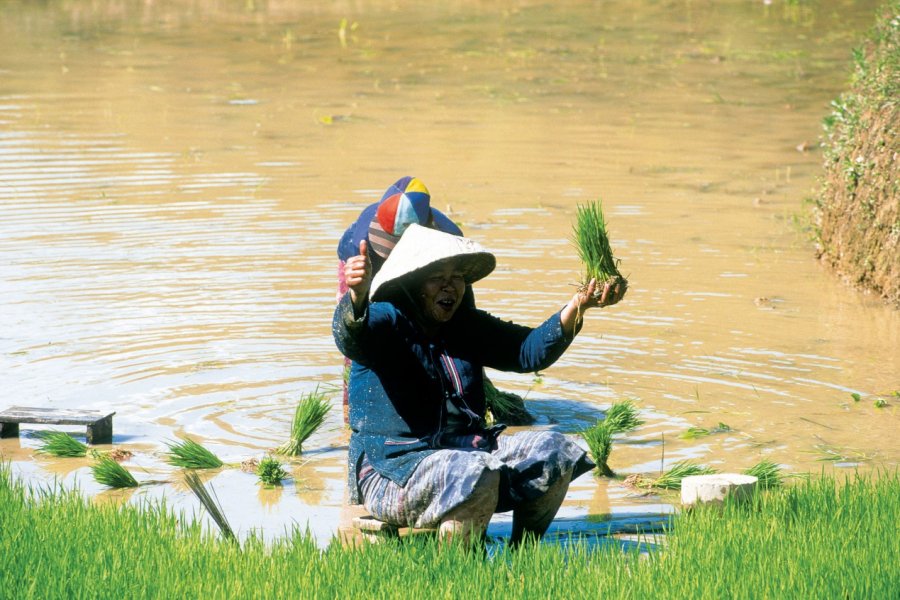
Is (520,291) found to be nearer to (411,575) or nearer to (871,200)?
(871,200)

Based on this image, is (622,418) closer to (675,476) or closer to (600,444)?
(600,444)

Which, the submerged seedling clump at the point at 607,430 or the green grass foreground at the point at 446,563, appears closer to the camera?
the green grass foreground at the point at 446,563

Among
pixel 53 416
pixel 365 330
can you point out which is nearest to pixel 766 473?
pixel 365 330

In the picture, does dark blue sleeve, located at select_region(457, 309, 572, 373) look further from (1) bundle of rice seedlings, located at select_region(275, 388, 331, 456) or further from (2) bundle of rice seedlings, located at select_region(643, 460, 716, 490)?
(1) bundle of rice seedlings, located at select_region(275, 388, 331, 456)

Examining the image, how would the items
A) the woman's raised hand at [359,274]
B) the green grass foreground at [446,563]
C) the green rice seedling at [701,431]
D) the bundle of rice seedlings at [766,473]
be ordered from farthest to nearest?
the green rice seedling at [701,431], the bundle of rice seedlings at [766,473], the woman's raised hand at [359,274], the green grass foreground at [446,563]

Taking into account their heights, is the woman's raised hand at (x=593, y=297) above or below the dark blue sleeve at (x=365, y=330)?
above

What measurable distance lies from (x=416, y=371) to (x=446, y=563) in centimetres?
83

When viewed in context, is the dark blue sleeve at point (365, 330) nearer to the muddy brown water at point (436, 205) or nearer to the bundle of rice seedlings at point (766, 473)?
the muddy brown water at point (436, 205)

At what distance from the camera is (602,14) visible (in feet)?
81.0

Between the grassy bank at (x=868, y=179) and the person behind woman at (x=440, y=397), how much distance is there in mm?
4846

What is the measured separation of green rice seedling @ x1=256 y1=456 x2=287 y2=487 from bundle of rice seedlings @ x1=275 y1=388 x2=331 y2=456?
1.23 ft

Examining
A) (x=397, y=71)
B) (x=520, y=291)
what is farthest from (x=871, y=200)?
(x=397, y=71)

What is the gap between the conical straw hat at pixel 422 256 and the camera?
494cm

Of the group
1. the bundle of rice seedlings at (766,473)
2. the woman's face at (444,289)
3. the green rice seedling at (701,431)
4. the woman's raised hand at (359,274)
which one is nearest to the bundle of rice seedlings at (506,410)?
the green rice seedling at (701,431)
